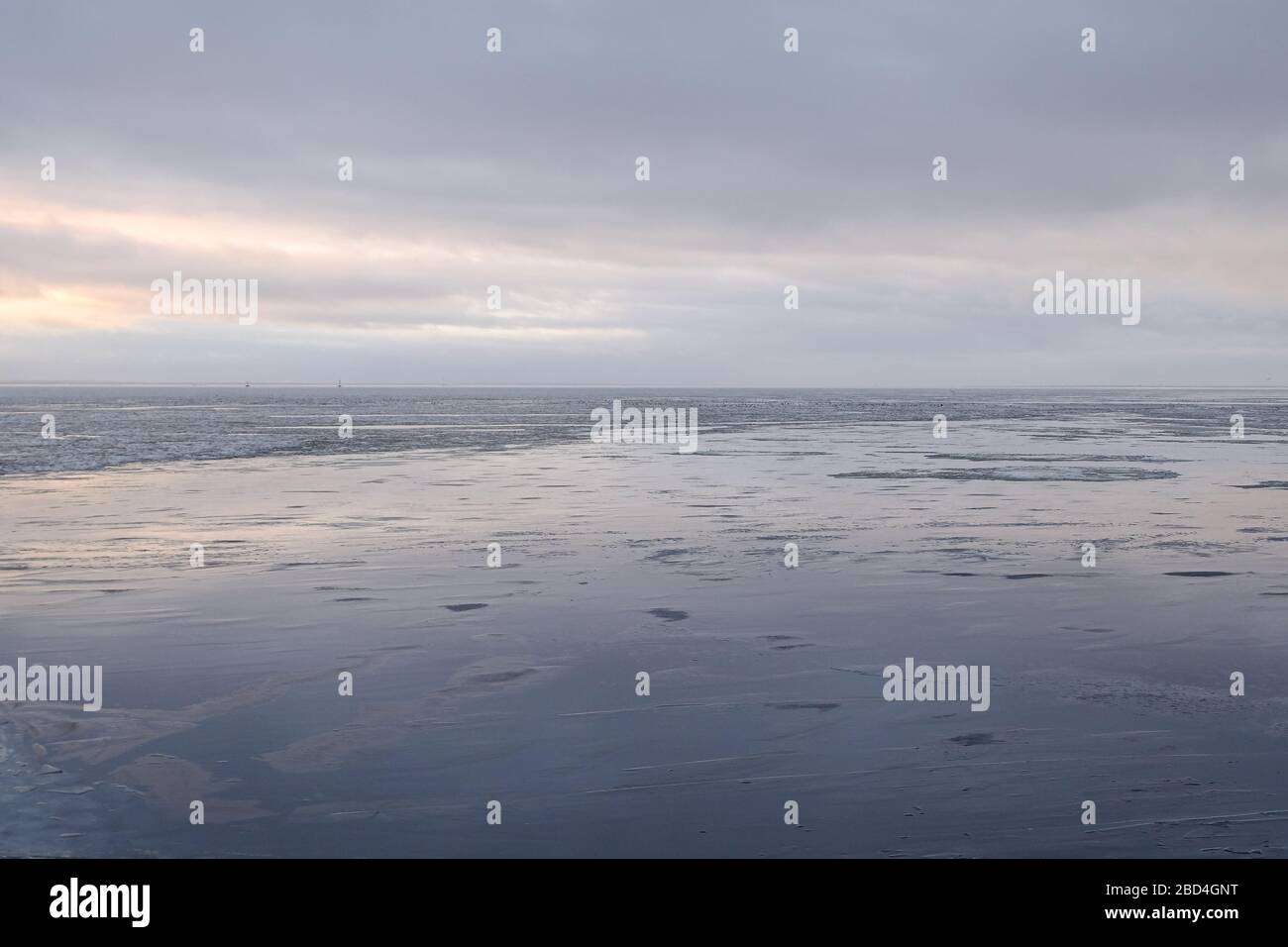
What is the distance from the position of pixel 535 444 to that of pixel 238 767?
43.0 m

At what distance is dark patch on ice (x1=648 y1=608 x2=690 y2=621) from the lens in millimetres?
13531

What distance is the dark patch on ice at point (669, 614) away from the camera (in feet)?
44.4

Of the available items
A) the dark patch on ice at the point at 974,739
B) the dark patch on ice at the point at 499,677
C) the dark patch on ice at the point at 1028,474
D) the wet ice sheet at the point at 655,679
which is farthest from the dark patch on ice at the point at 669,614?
the dark patch on ice at the point at 1028,474

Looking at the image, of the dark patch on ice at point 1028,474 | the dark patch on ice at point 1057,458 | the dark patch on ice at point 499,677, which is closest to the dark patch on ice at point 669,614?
the dark patch on ice at point 499,677

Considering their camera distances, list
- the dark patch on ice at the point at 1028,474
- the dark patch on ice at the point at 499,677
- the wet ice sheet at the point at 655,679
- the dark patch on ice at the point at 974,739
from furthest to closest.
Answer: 1. the dark patch on ice at the point at 1028,474
2. the dark patch on ice at the point at 499,677
3. the dark patch on ice at the point at 974,739
4. the wet ice sheet at the point at 655,679

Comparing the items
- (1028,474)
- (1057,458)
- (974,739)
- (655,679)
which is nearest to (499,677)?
(655,679)

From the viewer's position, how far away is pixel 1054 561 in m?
17.3

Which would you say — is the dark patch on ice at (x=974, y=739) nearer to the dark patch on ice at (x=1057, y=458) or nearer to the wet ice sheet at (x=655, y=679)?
the wet ice sheet at (x=655, y=679)

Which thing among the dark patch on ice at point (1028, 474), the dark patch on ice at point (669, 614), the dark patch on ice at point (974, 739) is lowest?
the dark patch on ice at point (974, 739)

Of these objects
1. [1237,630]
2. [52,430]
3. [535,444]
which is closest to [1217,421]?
[535,444]

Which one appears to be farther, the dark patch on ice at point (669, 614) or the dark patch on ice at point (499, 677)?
the dark patch on ice at point (669, 614)

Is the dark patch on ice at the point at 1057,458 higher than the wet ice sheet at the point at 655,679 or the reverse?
higher

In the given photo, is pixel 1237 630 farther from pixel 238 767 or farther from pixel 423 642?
pixel 238 767

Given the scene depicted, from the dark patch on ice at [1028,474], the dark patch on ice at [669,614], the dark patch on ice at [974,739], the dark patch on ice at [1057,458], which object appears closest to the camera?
the dark patch on ice at [974,739]
